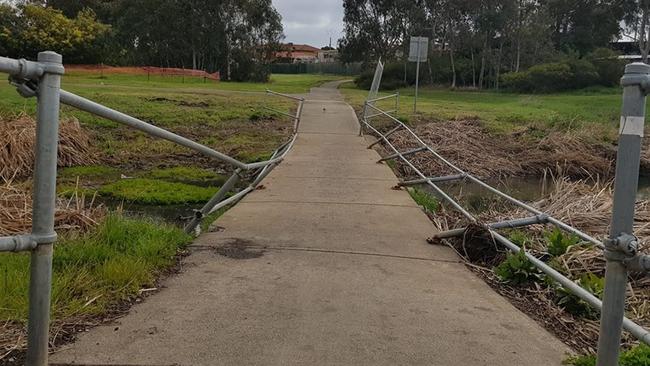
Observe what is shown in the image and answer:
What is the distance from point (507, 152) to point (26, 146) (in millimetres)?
12697

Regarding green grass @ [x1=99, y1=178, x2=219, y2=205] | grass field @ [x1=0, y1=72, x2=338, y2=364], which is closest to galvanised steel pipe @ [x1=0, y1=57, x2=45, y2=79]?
grass field @ [x1=0, y1=72, x2=338, y2=364]

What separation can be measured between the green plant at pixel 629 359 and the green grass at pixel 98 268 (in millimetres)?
2818

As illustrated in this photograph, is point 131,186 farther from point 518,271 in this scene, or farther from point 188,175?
point 518,271

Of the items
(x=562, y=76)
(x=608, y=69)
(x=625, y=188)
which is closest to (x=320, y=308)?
(x=625, y=188)

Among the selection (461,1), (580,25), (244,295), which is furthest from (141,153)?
(580,25)

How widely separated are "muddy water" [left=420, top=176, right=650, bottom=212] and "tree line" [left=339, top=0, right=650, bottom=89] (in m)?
30.6

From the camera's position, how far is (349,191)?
950 cm

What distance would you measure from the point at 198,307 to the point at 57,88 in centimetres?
199

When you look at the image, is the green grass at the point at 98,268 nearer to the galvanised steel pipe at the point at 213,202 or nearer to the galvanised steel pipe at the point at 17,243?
the galvanised steel pipe at the point at 213,202

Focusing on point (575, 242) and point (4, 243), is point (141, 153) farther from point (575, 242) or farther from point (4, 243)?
point (4, 243)

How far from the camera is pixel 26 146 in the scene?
12.6 metres

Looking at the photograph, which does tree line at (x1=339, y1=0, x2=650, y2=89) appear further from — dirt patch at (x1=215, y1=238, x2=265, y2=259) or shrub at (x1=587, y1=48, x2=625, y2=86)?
dirt patch at (x1=215, y1=238, x2=265, y2=259)

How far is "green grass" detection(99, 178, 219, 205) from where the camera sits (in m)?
10.8

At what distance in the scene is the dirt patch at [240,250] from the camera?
569 centimetres
